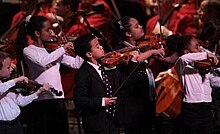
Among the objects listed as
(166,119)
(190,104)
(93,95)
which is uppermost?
(93,95)

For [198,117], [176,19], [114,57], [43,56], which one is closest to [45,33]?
[43,56]

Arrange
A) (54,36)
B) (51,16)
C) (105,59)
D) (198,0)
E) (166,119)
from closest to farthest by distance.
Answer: (105,59)
(54,36)
(166,119)
(51,16)
(198,0)

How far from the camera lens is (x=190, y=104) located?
194 inches

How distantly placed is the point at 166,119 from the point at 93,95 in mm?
1431

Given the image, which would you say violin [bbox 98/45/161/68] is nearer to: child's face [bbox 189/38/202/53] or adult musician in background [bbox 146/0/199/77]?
child's face [bbox 189/38/202/53]

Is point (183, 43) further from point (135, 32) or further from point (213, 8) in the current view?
point (213, 8)

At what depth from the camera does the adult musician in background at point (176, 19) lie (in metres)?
6.82

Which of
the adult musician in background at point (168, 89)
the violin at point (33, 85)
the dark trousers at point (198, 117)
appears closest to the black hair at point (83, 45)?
the violin at point (33, 85)

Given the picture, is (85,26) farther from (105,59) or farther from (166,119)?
(105,59)

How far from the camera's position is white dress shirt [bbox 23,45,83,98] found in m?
4.85

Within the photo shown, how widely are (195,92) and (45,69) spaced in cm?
130

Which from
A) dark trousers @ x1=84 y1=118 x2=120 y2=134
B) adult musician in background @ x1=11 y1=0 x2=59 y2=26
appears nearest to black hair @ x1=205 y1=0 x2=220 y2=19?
adult musician in background @ x1=11 y1=0 x2=59 y2=26

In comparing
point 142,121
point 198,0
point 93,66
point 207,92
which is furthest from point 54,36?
point 198,0

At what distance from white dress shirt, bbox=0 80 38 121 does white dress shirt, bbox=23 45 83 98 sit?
34cm
